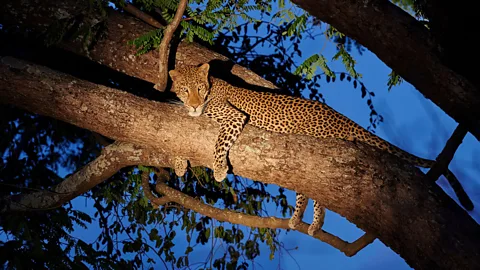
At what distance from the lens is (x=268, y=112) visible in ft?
17.4

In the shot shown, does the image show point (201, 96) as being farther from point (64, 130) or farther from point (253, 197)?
point (253, 197)

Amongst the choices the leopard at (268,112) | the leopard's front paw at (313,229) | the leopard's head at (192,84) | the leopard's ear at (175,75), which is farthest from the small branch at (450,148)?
the leopard's ear at (175,75)

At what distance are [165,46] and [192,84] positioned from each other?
670 mm

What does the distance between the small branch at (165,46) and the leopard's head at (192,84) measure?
0.79 ft

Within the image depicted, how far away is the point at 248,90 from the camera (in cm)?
545

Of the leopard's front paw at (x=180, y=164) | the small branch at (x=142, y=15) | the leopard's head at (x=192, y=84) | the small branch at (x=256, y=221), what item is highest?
the small branch at (x=142, y=15)

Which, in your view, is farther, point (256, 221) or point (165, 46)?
point (256, 221)

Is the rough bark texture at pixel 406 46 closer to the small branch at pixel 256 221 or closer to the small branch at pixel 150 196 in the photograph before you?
the small branch at pixel 256 221

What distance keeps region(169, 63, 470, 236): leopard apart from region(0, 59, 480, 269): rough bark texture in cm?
36

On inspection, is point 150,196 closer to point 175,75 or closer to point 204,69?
point 175,75

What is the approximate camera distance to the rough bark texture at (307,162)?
11.8ft

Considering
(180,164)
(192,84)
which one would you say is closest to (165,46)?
(192,84)

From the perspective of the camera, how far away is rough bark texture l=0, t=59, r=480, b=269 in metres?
3.59

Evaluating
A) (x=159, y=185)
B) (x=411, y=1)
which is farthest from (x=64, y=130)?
(x=411, y=1)
